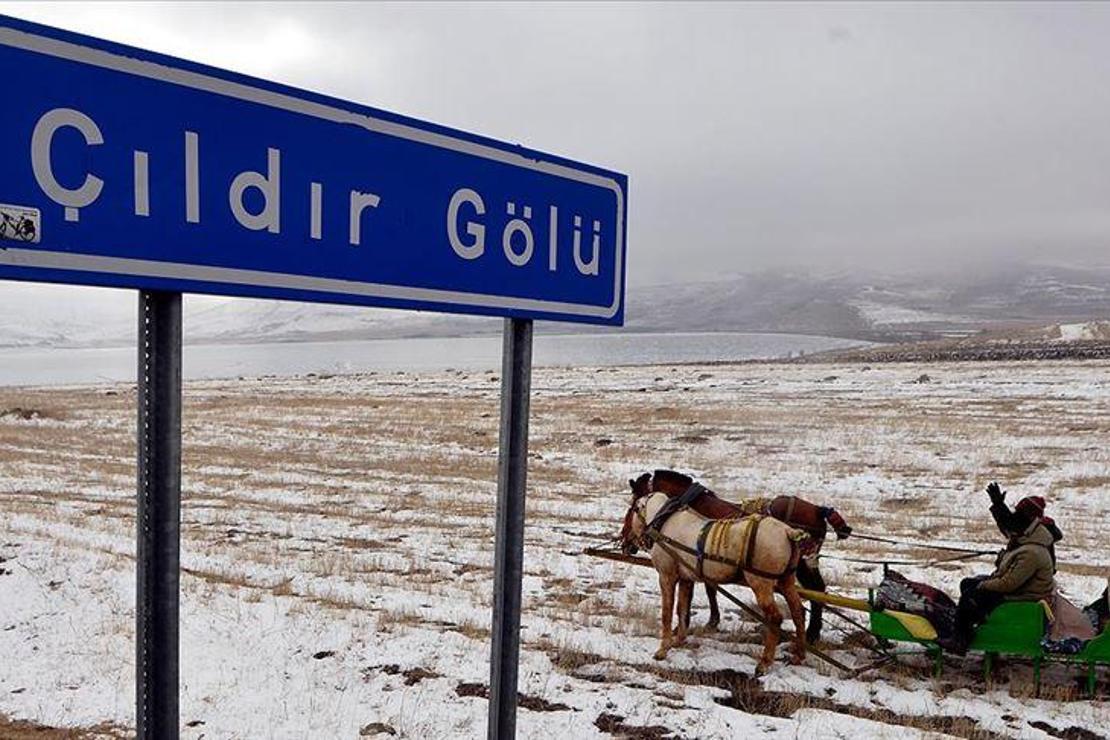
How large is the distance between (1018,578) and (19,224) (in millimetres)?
7235

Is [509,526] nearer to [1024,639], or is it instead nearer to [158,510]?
[158,510]

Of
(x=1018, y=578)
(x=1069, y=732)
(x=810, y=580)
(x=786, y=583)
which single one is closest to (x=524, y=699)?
(x=786, y=583)

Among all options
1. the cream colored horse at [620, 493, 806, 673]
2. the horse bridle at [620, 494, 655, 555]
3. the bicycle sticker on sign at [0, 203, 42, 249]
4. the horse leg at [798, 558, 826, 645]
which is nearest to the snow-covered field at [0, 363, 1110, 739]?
the cream colored horse at [620, 493, 806, 673]

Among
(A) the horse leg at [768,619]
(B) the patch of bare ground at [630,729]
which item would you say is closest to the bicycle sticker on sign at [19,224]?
(B) the patch of bare ground at [630,729]

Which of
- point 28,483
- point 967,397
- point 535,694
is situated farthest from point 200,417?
point 967,397

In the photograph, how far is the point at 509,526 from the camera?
233cm

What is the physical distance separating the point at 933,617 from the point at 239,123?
703 centimetres

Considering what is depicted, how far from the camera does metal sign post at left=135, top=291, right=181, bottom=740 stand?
5.03ft

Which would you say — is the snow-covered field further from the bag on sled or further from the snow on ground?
the snow on ground

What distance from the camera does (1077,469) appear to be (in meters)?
17.7

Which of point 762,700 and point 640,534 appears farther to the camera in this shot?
point 640,534

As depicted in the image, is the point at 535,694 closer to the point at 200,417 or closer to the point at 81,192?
the point at 81,192

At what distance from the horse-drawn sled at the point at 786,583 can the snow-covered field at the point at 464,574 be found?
0.31 metres

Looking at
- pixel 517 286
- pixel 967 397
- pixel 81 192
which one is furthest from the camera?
pixel 967 397
